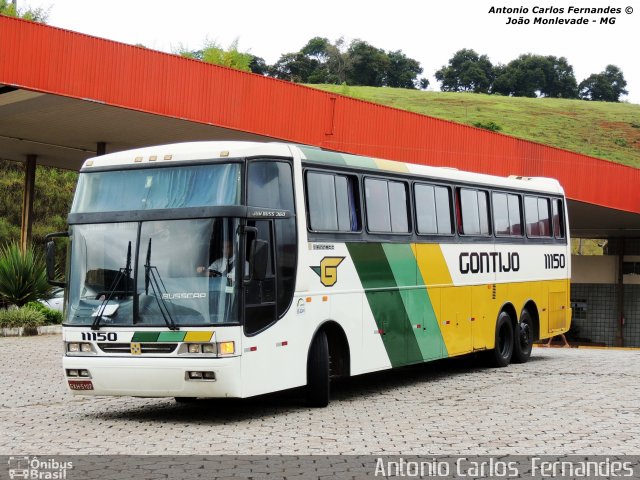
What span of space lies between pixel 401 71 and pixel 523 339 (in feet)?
390

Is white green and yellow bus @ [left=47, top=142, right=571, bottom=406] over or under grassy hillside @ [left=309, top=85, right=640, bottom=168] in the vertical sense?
under

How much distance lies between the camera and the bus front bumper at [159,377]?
11070 mm

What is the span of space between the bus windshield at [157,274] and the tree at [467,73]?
417ft

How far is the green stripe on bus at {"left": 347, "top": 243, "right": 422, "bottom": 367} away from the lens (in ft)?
45.4

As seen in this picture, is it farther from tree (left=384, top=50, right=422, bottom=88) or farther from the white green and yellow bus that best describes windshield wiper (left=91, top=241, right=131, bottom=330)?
tree (left=384, top=50, right=422, bottom=88)

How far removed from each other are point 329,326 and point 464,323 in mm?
4172

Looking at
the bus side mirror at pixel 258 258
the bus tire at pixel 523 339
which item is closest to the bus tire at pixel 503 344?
the bus tire at pixel 523 339

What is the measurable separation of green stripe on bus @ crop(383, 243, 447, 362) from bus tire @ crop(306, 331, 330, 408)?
2.28 metres

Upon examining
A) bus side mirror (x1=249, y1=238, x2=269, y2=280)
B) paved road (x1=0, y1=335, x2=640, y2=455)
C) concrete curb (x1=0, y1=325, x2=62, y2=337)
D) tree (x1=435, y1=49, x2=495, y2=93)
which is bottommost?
paved road (x1=0, y1=335, x2=640, y2=455)

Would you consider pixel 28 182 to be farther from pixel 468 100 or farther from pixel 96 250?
pixel 468 100

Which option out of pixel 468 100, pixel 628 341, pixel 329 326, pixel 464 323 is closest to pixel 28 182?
pixel 464 323

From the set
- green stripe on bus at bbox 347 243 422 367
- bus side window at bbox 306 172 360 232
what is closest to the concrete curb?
green stripe on bus at bbox 347 243 422 367

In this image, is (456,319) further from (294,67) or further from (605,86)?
(605,86)

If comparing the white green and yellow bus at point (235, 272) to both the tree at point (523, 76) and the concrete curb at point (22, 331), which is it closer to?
the concrete curb at point (22, 331)
